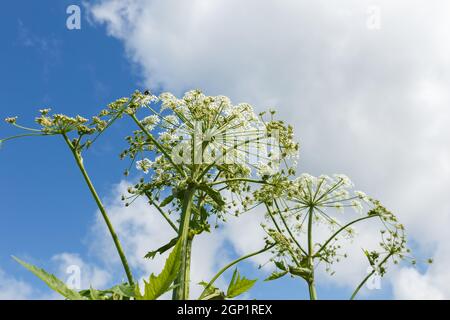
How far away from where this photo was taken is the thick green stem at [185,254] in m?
4.57

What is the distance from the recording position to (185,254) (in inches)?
184

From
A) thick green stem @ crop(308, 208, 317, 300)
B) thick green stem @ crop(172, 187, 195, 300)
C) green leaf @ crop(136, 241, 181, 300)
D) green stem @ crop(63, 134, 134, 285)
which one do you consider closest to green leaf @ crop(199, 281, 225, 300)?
thick green stem @ crop(172, 187, 195, 300)

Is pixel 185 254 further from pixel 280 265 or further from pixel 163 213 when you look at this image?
pixel 280 265

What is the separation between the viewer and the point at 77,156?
5180 millimetres

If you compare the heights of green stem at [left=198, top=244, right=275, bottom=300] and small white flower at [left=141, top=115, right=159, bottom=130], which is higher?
small white flower at [left=141, top=115, right=159, bottom=130]

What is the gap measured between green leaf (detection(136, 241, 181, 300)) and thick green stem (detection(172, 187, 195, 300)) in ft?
3.73

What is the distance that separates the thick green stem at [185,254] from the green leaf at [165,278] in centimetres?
114

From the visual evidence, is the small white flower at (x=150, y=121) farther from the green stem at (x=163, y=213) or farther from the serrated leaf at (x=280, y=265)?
the serrated leaf at (x=280, y=265)

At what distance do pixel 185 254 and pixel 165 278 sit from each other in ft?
5.69

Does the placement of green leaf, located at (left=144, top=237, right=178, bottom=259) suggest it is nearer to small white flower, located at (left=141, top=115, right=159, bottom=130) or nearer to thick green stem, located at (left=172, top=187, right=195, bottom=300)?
thick green stem, located at (left=172, top=187, right=195, bottom=300)

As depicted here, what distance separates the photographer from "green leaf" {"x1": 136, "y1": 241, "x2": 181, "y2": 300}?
9.62ft

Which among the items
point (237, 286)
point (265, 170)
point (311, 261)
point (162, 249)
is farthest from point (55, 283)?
point (311, 261)
